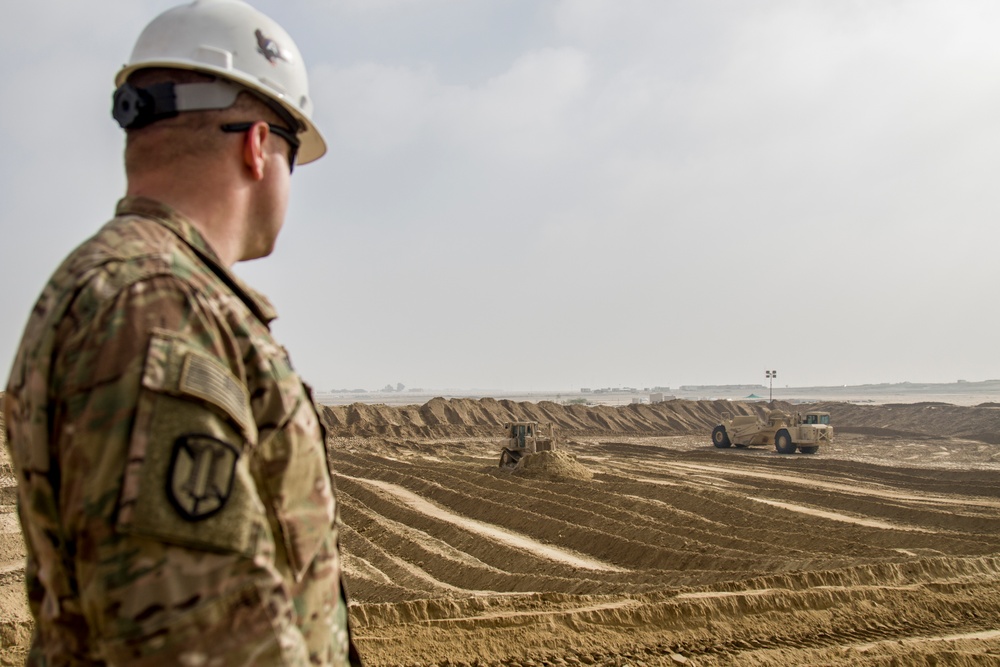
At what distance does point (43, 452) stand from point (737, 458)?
31.6m

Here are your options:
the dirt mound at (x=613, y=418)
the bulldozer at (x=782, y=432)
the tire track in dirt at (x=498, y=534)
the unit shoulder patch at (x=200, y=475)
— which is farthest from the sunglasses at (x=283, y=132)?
the dirt mound at (x=613, y=418)

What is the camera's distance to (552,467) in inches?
924

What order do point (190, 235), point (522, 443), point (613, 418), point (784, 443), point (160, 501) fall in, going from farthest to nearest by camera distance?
point (613, 418)
point (784, 443)
point (522, 443)
point (190, 235)
point (160, 501)

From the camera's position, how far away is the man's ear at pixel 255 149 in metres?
1.69

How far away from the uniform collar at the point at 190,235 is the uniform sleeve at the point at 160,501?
25 centimetres

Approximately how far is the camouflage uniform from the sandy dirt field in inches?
250

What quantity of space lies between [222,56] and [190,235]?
404 mm

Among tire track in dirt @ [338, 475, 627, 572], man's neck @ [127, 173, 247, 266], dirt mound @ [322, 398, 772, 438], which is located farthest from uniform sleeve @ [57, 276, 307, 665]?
dirt mound @ [322, 398, 772, 438]

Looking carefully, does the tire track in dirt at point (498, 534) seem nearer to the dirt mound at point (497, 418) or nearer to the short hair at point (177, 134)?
the short hair at point (177, 134)

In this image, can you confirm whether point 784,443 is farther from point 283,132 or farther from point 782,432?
point 283,132

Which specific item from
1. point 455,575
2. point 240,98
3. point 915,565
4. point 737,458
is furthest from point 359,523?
point 737,458

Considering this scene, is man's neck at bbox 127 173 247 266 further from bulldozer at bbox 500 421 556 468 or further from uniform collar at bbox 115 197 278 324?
bulldozer at bbox 500 421 556 468

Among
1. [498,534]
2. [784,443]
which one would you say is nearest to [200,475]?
[498,534]

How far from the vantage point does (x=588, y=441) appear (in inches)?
1766
